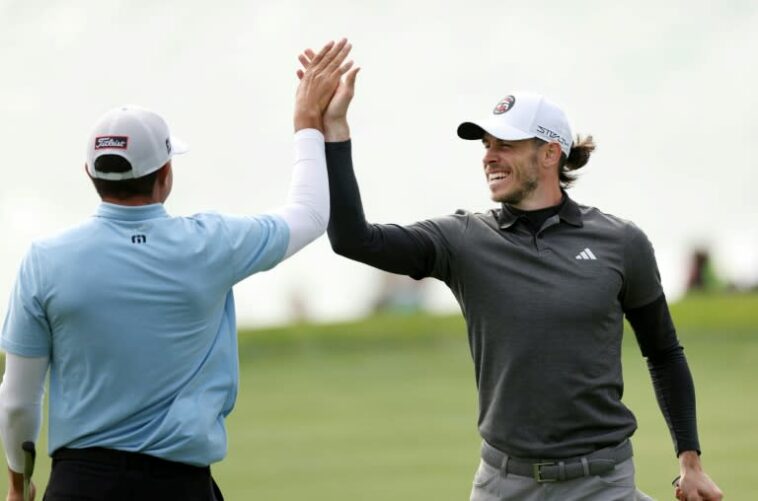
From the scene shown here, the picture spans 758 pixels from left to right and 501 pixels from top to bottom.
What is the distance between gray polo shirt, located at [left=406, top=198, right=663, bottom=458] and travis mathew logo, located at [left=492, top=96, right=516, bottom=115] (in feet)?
1.12

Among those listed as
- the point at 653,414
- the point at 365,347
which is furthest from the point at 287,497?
the point at 365,347

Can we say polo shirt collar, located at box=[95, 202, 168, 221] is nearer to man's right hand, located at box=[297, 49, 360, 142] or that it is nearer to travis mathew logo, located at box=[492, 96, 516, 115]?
man's right hand, located at box=[297, 49, 360, 142]

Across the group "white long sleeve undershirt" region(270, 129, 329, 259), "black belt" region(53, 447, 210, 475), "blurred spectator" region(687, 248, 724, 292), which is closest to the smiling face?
"white long sleeve undershirt" region(270, 129, 329, 259)

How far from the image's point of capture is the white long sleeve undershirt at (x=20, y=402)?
12.7ft

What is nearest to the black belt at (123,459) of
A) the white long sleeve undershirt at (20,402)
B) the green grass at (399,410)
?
the white long sleeve undershirt at (20,402)

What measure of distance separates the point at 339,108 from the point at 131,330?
3.30 ft

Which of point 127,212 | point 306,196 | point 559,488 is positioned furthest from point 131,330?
point 559,488

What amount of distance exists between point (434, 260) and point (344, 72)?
27.2 inches

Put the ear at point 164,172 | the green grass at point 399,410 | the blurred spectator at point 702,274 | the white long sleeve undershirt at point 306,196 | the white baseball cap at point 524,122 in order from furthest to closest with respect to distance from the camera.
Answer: the blurred spectator at point 702,274, the green grass at point 399,410, the white baseball cap at point 524,122, the white long sleeve undershirt at point 306,196, the ear at point 164,172

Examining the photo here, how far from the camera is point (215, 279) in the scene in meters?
3.86

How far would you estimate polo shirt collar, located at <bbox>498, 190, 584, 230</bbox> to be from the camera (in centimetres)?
484

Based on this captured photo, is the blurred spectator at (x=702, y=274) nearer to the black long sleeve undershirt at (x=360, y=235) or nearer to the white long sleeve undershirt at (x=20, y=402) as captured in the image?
the black long sleeve undershirt at (x=360, y=235)

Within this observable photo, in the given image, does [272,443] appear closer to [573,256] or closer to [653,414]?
[653,414]

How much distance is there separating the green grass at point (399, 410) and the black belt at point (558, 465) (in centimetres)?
494
